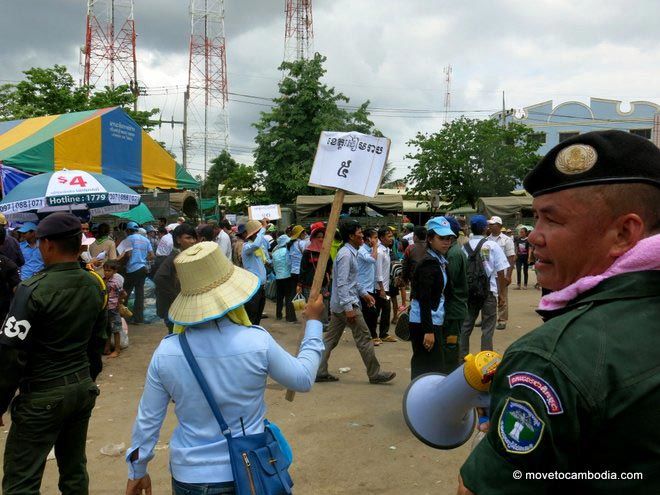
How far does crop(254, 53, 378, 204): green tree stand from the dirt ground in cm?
1896

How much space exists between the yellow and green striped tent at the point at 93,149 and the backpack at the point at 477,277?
624cm

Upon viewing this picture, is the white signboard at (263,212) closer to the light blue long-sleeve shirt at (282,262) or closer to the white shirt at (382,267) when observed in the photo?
the light blue long-sleeve shirt at (282,262)

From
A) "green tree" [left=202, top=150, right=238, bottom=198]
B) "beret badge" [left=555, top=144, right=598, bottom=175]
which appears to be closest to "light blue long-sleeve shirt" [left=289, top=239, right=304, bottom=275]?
"beret badge" [left=555, top=144, right=598, bottom=175]

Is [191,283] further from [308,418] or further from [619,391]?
[308,418]

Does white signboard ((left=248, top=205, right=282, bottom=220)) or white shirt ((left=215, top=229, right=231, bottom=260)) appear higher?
white signboard ((left=248, top=205, right=282, bottom=220))

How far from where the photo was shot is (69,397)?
119 inches

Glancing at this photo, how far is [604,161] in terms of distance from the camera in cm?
117

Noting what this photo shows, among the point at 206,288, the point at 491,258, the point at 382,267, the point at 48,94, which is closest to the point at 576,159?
the point at 206,288

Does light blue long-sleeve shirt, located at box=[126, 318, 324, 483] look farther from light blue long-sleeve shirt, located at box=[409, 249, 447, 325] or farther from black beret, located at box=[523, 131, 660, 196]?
light blue long-sleeve shirt, located at box=[409, 249, 447, 325]

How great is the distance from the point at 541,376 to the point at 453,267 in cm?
450

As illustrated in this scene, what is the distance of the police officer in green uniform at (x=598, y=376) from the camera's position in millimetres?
950

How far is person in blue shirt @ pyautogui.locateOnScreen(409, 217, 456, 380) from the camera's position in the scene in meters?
5.08

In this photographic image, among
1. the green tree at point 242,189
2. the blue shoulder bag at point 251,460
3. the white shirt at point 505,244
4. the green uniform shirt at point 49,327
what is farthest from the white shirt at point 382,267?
the green tree at point 242,189

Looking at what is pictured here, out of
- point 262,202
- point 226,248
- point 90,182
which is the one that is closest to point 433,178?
point 262,202
